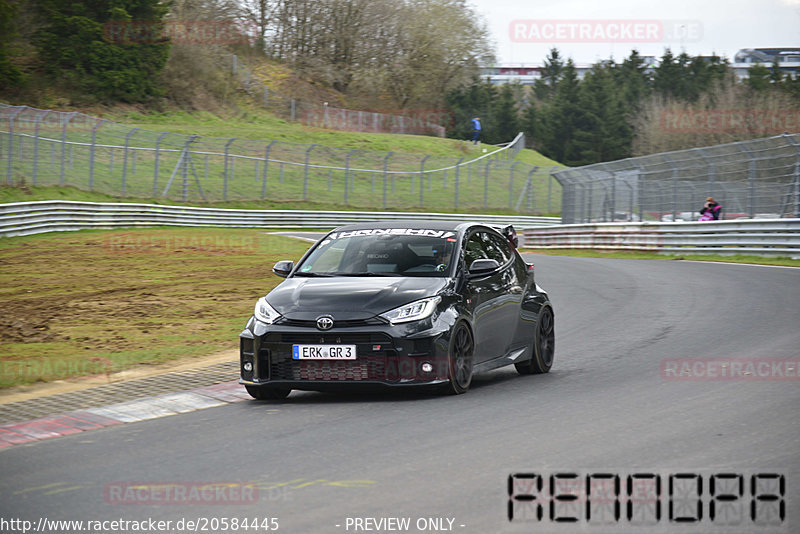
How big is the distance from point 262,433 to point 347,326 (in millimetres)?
1354

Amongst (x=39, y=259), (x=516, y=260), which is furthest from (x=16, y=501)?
(x=39, y=259)

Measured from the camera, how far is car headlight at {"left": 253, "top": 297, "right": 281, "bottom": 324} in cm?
872

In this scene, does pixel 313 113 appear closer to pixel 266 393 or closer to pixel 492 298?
pixel 492 298

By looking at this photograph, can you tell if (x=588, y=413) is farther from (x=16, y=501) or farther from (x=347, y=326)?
(x=16, y=501)

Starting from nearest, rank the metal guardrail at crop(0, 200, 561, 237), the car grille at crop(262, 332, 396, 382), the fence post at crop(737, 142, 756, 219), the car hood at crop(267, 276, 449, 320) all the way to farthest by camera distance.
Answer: the car grille at crop(262, 332, 396, 382)
the car hood at crop(267, 276, 449, 320)
the fence post at crop(737, 142, 756, 219)
the metal guardrail at crop(0, 200, 561, 237)

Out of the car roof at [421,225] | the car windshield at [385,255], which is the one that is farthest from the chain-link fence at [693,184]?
the car windshield at [385,255]

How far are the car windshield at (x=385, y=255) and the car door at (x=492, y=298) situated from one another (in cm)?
30

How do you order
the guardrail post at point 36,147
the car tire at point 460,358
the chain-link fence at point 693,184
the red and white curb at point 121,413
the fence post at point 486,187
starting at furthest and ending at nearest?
the fence post at point 486,187 → the guardrail post at point 36,147 → the chain-link fence at point 693,184 → the car tire at point 460,358 → the red and white curb at point 121,413

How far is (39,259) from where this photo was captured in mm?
26438

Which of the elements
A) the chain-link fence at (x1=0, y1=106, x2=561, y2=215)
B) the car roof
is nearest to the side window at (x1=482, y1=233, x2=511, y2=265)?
the car roof

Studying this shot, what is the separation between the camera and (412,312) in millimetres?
8555

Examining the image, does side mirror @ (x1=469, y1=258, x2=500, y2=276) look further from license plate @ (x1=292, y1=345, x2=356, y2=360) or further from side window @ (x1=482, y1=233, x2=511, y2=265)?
license plate @ (x1=292, y1=345, x2=356, y2=360)

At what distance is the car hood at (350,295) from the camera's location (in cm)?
853

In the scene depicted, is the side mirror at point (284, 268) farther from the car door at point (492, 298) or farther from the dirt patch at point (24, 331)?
the dirt patch at point (24, 331)
